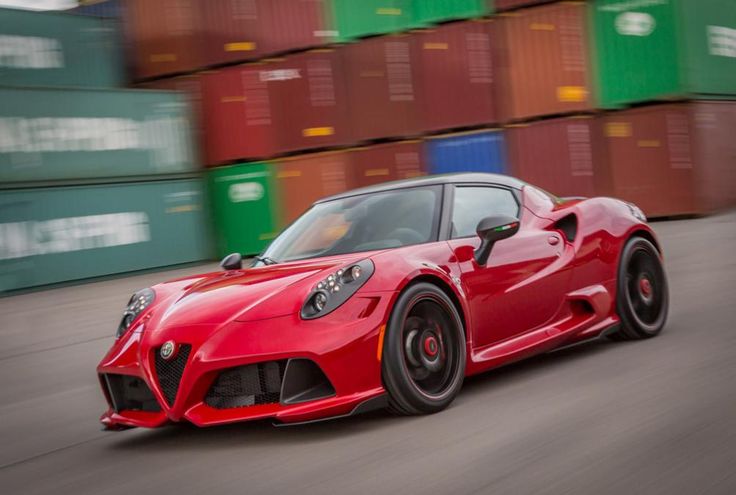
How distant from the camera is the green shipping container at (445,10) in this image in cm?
1920

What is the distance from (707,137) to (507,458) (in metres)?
15.9

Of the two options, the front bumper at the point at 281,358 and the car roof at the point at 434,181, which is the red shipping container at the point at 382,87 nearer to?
the car roof at the point at 434,181

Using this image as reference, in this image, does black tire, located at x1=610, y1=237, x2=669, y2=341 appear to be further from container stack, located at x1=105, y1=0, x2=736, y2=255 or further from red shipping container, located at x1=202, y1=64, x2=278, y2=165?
red shipping container, located at x1=202, y1=64, x2=278, y2=165

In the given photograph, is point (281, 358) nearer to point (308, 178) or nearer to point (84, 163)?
point (84, 163)

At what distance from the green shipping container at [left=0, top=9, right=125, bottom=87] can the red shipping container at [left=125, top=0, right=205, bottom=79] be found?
1.97 ft

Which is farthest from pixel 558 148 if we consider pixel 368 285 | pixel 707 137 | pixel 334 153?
pixel 368 285

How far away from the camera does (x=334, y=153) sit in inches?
795

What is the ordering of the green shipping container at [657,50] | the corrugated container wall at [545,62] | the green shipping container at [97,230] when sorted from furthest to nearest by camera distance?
the corrugated container wall at [545,62] < the green shipping container at [657,50] < the green shipping container at [97,230]

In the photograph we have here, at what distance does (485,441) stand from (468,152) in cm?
1577

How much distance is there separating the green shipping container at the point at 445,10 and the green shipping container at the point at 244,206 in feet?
14.6

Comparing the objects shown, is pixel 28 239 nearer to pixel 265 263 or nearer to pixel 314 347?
pixel 265 263

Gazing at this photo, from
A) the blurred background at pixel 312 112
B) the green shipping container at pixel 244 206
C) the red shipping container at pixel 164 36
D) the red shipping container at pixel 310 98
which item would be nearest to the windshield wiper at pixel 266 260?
the blurred background at pixel 312 112

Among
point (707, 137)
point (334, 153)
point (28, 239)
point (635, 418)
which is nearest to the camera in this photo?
point (635, 418)

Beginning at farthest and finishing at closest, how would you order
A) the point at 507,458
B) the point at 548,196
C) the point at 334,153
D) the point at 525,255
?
the point at 334,153
the point at 548,196
the point at 525,255
the point at 507,458
